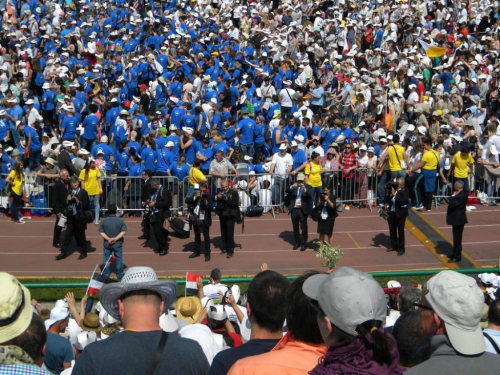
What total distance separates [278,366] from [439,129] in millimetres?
17547

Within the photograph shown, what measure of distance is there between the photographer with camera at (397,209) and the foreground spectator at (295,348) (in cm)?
1172

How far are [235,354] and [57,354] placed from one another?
2834 millimetres

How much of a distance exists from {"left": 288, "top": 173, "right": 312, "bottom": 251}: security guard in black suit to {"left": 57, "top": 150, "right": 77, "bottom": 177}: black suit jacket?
17.4 feet

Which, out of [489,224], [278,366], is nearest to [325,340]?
[278,366]

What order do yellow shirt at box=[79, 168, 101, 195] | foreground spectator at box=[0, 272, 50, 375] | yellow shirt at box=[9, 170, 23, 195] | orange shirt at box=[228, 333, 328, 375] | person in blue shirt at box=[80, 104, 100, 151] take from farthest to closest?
person in blue shirt at box=[80, 104, 100, 151]
yellow shirt at box=[9, 170, 23, 195]
yellow shirt at box=[79, 168, 101, 195]
orange shirt at box=[228, 333, 328, 375]
foreground spectator at box=[0, 272, 50, 375]

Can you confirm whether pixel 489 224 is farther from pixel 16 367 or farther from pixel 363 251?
pixel 16 367

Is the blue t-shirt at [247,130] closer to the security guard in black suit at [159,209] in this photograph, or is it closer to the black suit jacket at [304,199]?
the black suit jacket at [304,199]

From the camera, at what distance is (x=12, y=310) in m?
3.49

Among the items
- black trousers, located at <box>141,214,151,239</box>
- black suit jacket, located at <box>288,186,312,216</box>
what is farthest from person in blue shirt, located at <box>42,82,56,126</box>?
black suit jacket, located at <box>288,186,312,216</box>

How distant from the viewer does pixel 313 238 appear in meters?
17.1

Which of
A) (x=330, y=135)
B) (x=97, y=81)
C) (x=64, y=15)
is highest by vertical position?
(x=64, y=15)

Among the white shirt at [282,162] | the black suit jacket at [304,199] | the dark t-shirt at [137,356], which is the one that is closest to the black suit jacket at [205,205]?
the black suit jacket at [304,199]

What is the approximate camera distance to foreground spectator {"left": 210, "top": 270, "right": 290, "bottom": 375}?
168 inches

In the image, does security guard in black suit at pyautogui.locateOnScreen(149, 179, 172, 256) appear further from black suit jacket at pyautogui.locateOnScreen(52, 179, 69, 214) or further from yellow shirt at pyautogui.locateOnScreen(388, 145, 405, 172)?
yellow shirt at pyautogui.locateOnScreen(388, 145, 405, 172)
